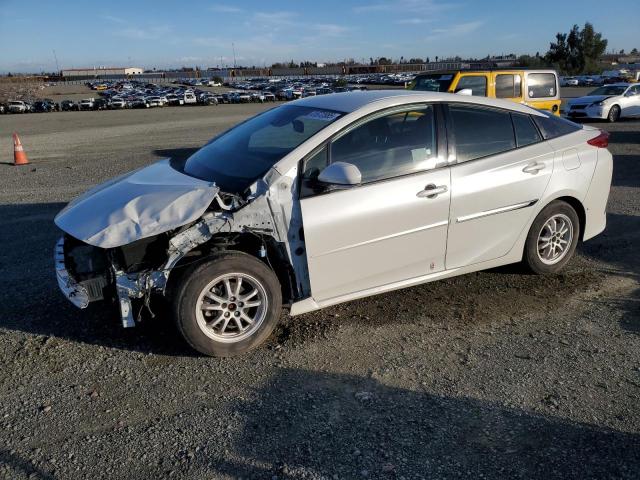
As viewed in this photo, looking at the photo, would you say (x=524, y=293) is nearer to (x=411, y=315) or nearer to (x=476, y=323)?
(x=476, y=323)

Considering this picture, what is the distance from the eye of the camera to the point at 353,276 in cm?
398

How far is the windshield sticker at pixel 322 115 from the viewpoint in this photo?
4091 mm

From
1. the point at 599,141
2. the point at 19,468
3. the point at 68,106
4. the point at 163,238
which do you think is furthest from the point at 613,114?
the point at 68,106

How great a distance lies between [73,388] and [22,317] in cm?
130

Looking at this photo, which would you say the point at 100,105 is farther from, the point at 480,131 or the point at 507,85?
the point at 480,131

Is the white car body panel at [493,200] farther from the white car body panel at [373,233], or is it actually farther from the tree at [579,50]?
the tree at [579,50]

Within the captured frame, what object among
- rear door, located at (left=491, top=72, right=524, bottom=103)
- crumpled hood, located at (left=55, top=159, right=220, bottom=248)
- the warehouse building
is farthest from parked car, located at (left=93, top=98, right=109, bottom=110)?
the warehouse building

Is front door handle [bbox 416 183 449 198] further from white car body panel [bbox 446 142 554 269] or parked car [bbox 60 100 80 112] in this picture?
parked car [bbox 60 100 80 112]

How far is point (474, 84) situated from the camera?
12.2 m

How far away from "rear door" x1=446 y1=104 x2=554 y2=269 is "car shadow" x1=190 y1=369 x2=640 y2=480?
155 centimetres

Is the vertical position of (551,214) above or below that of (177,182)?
below

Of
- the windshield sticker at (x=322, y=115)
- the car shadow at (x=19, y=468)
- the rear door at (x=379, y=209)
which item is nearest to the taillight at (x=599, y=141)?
the rear door at (x=379, y=209)

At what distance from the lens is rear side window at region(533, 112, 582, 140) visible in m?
4.82

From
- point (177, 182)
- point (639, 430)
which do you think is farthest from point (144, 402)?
point (639, 430)
